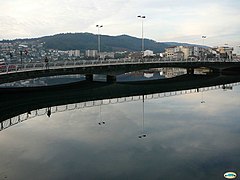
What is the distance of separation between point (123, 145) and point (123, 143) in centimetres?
55

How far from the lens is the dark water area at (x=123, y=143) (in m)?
17.0

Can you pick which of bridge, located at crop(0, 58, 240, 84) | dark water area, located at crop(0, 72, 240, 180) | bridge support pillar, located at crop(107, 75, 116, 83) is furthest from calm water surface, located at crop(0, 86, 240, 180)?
bridge support pillar, located at crop(107, 75, 116, 83)

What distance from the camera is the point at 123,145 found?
22.2m

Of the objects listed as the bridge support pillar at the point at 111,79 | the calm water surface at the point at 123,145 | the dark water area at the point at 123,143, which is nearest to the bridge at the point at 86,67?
the bridge support pillar at the point at 111,79

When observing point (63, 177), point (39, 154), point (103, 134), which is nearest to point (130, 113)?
point (103, 134)

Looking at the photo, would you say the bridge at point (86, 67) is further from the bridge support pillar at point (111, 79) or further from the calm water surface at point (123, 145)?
the calm water surface at point (123, 145)

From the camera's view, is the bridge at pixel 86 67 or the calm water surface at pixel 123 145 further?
the bridge at pixel 86 67

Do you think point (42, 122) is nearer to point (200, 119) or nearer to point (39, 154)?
point (39, 154)

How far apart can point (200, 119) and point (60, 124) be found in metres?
15.2

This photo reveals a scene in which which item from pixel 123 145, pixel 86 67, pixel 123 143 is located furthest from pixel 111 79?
pixel 123 145

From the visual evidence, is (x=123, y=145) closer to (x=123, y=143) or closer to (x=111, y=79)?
(x=123, y=143)

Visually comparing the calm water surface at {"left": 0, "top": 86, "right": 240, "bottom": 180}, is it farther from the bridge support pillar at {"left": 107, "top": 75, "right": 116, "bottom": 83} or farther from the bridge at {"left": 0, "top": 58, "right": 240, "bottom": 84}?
the bridge support pillar at {"left": 107, "top": 75, "right": 116, "bottom": 83}

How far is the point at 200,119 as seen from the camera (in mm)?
31938

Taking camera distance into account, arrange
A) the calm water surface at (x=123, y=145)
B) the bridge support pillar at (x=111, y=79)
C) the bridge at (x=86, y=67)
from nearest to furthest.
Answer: the calm water surface at (x=123, y=145) < the bridge at (x=86, y=67) < the bridge support pillar at (x=111, y=79)
